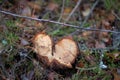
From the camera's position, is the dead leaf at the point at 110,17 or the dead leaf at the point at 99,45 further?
the dead leaf at the point at 110,17

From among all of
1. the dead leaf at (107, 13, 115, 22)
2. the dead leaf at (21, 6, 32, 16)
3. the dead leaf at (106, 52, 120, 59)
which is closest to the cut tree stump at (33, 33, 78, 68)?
the dead leaf at (106, 52, 120, 59)

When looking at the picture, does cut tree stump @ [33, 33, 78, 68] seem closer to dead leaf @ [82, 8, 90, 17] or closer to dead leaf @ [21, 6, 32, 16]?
dead leaf @ [21, 6, 32, 16]

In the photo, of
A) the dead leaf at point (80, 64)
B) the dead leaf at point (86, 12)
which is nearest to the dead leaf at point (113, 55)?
the dead leaf at point (80, 64)

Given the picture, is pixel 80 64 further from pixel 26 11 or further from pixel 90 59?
pixel 26 11

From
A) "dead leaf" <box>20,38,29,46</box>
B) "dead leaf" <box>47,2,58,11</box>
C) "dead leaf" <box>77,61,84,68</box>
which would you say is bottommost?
"dead leaf" <box>77,61,84,68</box>

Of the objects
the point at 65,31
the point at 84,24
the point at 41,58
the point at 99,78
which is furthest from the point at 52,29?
the point at 99,78

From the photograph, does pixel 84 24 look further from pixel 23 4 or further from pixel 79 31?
pixel 23 4

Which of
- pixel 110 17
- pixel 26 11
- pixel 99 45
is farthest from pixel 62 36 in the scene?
pixel 110 17

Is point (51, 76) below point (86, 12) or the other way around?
below

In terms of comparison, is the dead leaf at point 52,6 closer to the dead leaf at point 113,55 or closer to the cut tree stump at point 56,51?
the cut tree stump at point 56,51
